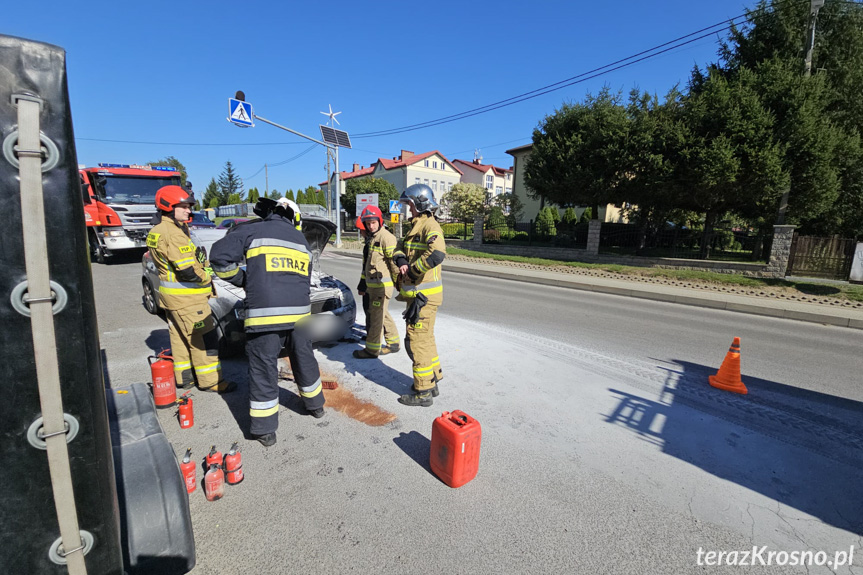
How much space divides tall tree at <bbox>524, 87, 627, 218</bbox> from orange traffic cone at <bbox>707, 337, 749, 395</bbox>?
46.9 feet

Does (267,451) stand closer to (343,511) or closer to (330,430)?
(330,430)

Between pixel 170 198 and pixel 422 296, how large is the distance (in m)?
2.59

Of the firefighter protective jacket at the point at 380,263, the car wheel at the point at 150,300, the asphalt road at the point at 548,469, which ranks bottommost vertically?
the asphalt road at the point at 548,469

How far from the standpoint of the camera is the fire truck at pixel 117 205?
39.9 feet

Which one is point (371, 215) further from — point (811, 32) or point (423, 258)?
point (811, 32)

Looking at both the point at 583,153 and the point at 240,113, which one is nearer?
the point at 240,113

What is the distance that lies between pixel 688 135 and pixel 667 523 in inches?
643

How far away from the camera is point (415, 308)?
3.70 m

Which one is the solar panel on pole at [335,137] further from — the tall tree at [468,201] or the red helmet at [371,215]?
the red helmet at [371,215]

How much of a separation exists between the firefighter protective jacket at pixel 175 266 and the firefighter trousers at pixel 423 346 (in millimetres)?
2129

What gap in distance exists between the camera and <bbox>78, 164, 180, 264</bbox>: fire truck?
39.9ft

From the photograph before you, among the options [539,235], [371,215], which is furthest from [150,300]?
[539,235]

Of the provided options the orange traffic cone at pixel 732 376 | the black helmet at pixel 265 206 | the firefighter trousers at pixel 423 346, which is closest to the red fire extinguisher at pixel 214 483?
the firefighter trousers at pixel 423 346

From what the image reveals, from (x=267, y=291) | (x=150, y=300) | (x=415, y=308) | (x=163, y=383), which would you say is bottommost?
(x=163, y=383)
